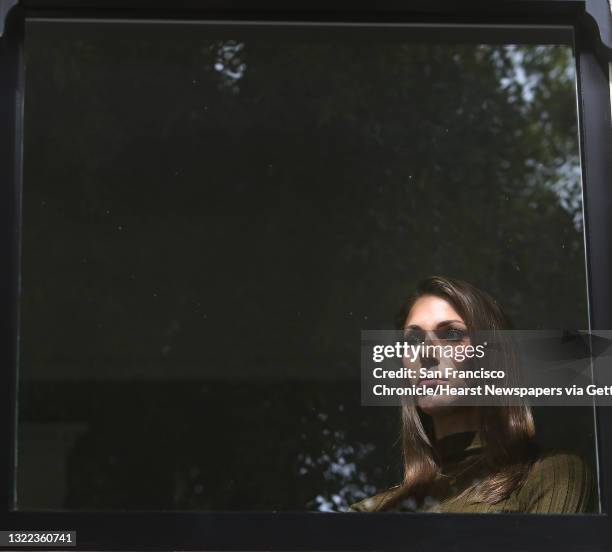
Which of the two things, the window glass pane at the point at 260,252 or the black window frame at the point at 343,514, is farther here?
the window glass pane at the point at 260,252

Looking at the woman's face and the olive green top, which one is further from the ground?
the woman's face

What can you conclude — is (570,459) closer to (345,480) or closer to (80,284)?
(345,480)

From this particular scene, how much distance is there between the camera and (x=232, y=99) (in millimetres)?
4148

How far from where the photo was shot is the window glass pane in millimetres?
4242

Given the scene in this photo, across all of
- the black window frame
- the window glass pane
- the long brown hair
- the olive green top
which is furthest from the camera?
the window glass pane

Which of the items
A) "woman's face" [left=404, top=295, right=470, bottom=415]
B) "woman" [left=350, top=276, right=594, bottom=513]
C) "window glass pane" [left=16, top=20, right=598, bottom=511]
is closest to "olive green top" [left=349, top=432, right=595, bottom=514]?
"woman" [left=350, top=276, right=594, bottom=513]

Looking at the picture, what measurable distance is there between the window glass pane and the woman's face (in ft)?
6.67

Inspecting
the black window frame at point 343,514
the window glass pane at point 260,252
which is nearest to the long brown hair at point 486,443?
the black window frame at point 343,514

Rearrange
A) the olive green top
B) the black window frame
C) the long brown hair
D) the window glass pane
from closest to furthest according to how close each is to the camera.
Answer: the black window frame < the olive green top < the long brown hair < the window glass pane

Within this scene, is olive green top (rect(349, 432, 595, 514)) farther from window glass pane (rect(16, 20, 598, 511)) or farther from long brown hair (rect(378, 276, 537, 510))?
window glass pane (rect(16, 20, 598, 511))

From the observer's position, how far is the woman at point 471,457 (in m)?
1.82

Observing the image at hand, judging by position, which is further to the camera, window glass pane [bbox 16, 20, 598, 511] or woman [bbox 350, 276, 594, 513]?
window glass pane [bbox 16, 20, 598, 511]

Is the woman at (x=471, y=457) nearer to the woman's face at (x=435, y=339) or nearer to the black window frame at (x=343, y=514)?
the woman's face at (x=435, y=339)

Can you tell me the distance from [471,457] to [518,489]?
0.20 meters
